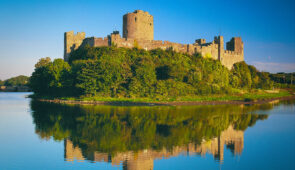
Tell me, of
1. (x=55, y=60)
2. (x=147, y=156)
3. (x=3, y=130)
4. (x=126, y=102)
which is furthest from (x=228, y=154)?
(x=55, y=60)

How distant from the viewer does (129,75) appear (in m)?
30.1

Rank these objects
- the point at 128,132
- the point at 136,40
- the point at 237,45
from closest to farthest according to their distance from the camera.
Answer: the point at 128,132 → the point at 136,40 → the point at 237,45

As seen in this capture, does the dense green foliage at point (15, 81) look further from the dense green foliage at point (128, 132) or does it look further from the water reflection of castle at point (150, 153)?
the water reflection of castle at point (150, 153)

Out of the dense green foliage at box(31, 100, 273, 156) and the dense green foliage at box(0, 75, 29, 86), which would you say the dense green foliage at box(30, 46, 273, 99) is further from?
the dense green foliage at box(0, 75, 29, 86)

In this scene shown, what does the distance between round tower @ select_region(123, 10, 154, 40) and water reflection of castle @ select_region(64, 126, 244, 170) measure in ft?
86.2

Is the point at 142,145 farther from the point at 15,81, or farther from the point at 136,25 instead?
the point at 15,81

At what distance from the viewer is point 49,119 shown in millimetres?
15602

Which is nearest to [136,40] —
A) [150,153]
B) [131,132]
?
[131,132]

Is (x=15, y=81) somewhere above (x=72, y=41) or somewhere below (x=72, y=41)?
below

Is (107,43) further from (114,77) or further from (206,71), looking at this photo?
(206,71)

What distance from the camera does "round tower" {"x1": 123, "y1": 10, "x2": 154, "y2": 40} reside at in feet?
115

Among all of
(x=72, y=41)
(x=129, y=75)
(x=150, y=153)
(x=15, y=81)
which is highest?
(x=72, y=41)

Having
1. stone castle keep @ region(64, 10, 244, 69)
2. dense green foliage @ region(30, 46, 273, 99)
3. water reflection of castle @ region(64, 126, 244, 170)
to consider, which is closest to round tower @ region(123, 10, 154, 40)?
stone castle keep @ region(64, 10, 244, 69)

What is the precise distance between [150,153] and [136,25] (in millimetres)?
28479
